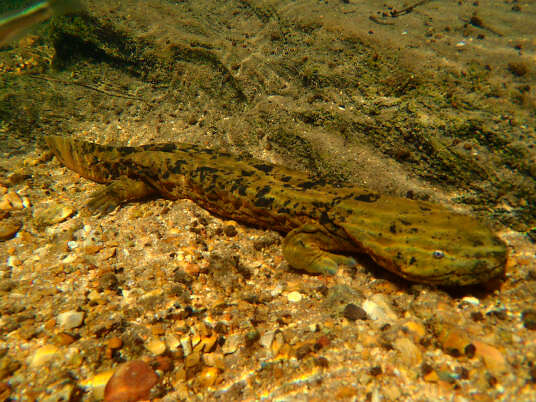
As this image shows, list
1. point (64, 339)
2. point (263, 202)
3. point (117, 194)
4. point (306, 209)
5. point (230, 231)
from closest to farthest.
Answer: point (64, 339) < point (306, 209) < point (263, 202) < point (230, 231) < point (117, 194)

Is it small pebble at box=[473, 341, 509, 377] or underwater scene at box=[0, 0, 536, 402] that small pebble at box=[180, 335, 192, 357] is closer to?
underwater scene at box=[0, 0, 536, 402]

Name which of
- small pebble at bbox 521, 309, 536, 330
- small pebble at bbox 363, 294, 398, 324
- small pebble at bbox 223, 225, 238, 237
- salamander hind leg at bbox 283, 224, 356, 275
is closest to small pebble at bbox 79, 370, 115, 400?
small pebble at bbox 223, 225, 238, 237

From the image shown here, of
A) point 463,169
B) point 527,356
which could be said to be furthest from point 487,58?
point 527,356

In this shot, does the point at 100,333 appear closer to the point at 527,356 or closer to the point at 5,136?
the point at 527,356

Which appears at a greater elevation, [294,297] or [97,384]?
[97,384]

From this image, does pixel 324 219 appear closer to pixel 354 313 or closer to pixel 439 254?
pixel 354 313

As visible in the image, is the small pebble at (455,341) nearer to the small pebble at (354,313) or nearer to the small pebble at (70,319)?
the small pebble at (354,313)

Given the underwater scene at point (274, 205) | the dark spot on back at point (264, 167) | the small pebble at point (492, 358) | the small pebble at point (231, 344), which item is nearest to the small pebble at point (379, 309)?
the underwater scene at point (274, 205)

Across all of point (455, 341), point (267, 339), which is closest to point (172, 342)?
point (267, 339)
